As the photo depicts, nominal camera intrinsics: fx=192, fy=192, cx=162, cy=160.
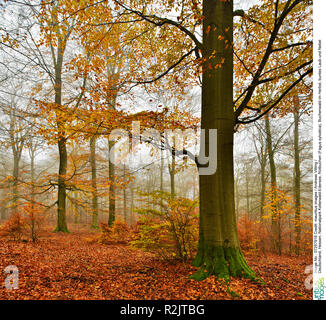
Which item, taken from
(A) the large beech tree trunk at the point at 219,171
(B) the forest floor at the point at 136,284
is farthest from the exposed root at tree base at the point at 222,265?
(B) the forest floor at the point at 136,284

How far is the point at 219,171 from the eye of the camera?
3652 millimetres

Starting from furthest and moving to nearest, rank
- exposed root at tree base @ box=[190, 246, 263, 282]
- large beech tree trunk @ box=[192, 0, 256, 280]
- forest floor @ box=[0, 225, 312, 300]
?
large beech tree trunk @ box=[192, 0, 256, 280] → exposed root at tree base @ box=[190, 246, 263, 282] → forest floor @ box=[0, 225, 312, 300]

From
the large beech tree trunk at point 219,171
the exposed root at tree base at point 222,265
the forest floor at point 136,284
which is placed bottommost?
the forest floor at point 136,284

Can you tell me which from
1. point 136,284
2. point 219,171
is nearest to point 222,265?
point 136,284

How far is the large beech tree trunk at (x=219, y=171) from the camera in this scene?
11.4 feet

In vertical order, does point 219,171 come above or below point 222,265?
above

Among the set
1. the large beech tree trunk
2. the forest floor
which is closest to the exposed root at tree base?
the large beech tree trunk

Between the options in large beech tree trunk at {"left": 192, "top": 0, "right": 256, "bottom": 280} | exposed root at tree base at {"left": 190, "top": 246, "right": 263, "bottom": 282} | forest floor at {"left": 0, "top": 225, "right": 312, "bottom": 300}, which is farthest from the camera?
large beech tree trunk at {"left": 192, "top": 0, "right": 256, "bottom": 280}

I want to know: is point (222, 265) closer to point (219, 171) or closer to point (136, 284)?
point (136, 284)

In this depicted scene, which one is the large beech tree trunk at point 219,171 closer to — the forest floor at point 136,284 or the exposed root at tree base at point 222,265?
the exposed root at tree base at point 222,265

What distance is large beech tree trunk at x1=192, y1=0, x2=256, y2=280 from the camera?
11.4 feet

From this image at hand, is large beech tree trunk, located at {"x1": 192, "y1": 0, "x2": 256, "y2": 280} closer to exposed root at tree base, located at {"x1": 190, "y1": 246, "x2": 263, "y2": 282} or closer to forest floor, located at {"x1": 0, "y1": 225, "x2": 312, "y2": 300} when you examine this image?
exposed root at tree base, located at {"x1": 190, "y1": 246, "x2": 263, "y2": 282}

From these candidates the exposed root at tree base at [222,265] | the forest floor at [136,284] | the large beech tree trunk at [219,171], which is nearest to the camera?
the forest floor at [136,284]

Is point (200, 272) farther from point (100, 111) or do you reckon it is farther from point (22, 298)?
point (100, 111)
